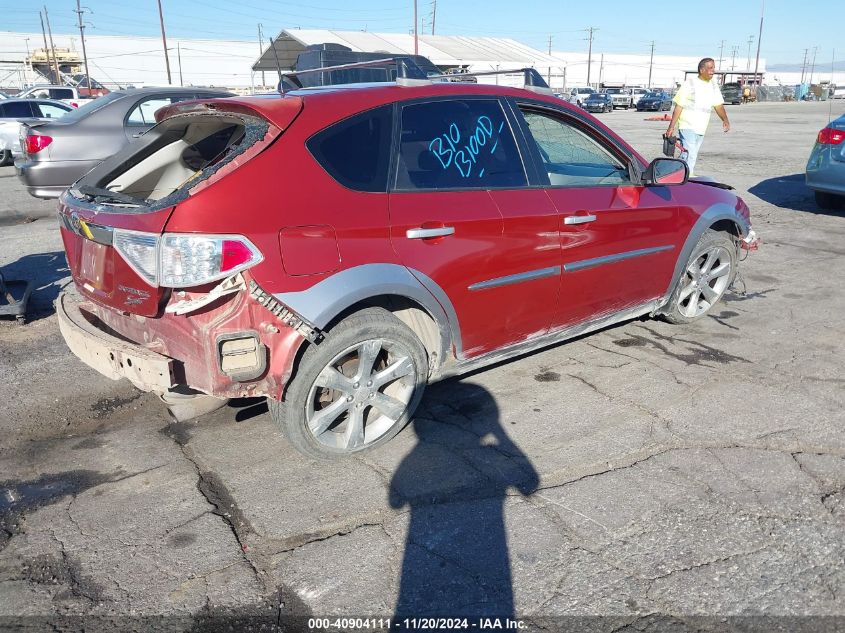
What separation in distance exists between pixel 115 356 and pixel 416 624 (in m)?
1.81

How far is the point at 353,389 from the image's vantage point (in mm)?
3373

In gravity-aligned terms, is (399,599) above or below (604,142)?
below

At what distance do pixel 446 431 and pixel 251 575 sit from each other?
1402mm

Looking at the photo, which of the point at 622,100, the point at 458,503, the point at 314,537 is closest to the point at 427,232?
the point at 458,503

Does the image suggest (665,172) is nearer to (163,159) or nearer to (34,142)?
(163,159)

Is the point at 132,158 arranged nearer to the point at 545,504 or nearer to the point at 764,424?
the point at 545,504

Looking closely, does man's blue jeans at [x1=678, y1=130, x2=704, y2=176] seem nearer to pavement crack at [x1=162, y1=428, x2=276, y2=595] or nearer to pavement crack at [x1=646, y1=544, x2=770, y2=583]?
pavement crack at [x1=646, y1=544, x2=770, y2=583]

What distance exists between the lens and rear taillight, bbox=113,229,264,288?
2.87 metres

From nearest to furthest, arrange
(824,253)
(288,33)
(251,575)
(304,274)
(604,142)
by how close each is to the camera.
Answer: (251,575) → (304,274) → (604,142) → (824,253) → (288,33)

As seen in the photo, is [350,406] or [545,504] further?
[350,406]

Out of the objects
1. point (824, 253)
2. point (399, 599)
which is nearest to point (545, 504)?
point (399, 599)

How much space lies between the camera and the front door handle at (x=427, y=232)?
11.0 ft

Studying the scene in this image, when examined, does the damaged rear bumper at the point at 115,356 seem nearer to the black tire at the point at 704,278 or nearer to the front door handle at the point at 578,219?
the front door handle at the point at 578,219

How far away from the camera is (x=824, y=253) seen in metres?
7.75
